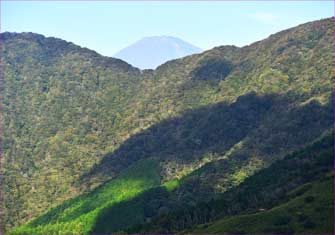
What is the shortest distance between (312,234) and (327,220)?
412 inches

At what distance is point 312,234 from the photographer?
192m

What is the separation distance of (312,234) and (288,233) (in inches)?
365

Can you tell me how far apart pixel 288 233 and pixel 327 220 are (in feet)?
45.5

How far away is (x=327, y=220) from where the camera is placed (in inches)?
7849

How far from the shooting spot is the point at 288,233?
199 m
